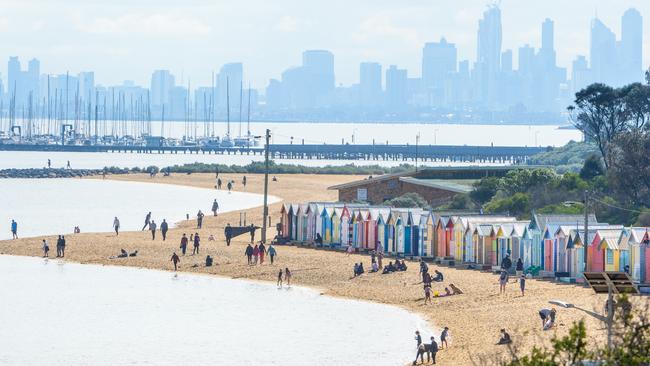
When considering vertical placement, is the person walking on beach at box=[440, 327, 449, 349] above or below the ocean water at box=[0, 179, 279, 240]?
below

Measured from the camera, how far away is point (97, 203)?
83500mm

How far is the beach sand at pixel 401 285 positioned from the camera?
30.5 meters

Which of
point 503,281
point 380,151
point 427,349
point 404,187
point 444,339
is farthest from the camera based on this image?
point 380,151

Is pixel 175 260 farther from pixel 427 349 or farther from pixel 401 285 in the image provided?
pixel 427 349

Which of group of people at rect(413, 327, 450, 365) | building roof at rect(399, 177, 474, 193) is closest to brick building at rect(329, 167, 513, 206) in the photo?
building roof at rect(399, 177, 474, 193)

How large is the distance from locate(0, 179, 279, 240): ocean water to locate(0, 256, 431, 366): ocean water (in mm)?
18231

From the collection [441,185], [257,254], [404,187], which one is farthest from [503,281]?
[404,187]

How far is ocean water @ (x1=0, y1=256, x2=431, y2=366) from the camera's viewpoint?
102ft

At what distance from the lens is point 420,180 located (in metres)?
62.5

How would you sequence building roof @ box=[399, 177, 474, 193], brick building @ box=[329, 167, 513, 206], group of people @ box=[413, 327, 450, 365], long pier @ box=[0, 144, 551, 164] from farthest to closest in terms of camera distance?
long pier @ box=[0, 144, 551, 164]
brick building @ box=[329, 167, 513, 206]
building roof @ box=[399, 177, 474, 193]
group of people @ box=[413, 327, 450, 365]

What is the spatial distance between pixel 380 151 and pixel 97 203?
77895 mm

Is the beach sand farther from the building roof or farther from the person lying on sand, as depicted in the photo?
the building roof

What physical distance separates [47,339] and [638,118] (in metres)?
42.1

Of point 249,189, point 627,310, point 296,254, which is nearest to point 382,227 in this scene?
point 296,254
